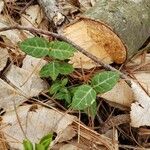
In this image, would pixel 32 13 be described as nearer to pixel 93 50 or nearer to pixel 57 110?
pixel 93 50

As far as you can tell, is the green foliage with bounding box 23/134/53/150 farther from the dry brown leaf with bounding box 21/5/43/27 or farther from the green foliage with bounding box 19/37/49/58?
the dry brown leaf with bounding box 21/5/43/27

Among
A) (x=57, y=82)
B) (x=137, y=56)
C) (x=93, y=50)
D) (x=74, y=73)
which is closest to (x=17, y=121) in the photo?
(x=57, y=82)

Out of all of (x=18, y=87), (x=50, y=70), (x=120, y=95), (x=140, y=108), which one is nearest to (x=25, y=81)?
(x=18, y=87)

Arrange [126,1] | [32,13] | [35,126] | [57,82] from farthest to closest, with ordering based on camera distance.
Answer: [32,13] < [126,1] < [57,82] < [35,126]

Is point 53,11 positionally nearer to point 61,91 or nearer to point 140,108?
point 61,91

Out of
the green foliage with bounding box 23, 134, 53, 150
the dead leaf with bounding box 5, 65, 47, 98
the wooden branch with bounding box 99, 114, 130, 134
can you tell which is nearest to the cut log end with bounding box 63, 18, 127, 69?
the dead leaf with bounding box 5, 65, 47, 98

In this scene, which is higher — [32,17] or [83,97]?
[32,17]

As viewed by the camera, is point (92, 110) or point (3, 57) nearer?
point (92, 110)
